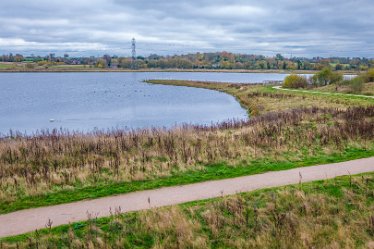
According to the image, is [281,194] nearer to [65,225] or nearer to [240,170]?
[240,170]

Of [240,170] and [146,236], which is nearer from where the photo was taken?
[146,236]

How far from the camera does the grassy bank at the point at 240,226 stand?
32.9ft

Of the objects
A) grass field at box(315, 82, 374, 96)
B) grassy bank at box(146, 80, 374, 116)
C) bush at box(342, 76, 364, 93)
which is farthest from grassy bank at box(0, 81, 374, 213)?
bush at box(342, 76, 364, 93)

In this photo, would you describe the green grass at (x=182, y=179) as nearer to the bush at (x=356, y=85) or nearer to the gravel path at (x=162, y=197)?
the gravel path at (x=162, y=197)

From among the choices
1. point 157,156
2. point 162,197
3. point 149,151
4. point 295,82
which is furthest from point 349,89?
point 162,197

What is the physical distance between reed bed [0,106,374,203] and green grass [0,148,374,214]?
29 cm

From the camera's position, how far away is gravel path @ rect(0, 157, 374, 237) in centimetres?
1055

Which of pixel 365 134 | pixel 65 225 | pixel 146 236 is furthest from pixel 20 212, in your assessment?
pixel 365 134

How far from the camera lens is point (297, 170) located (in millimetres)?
14727

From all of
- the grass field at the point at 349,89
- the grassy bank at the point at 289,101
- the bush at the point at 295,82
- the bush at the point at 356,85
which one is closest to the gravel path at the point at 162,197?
the grassy bank at the point at 289,101

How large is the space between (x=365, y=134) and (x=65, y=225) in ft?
48.5

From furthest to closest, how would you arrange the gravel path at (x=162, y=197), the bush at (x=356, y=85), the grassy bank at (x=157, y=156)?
1. the bush at (x=356, y=85)
2. the grassy bank at (x=157, y=156)
3. the gravel path at (x=162, y=197)

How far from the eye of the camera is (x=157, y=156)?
53.4 ft

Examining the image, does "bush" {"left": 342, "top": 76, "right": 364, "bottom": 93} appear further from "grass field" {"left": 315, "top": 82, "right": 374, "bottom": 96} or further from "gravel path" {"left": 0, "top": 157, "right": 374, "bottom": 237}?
"gravel path" {"left": 0, "top": 157, "right": 374, "bottom": 237}
